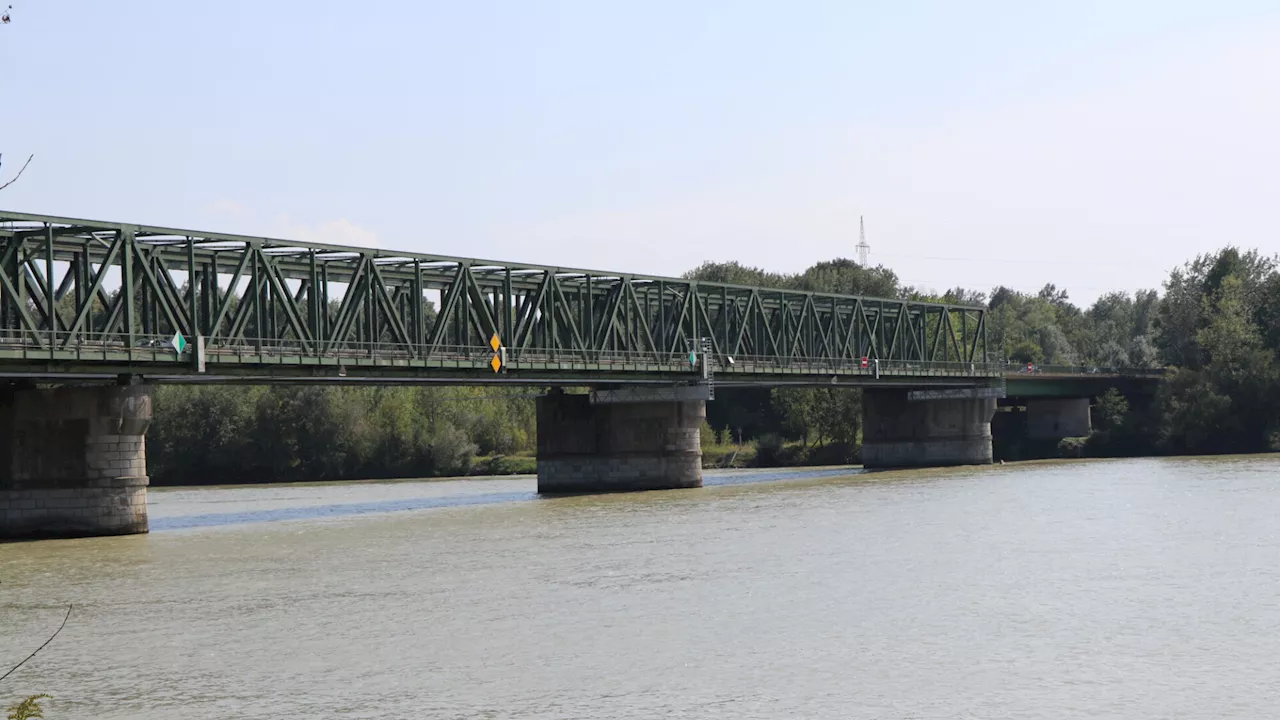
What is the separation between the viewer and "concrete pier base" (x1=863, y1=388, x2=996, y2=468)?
12656 centimetres

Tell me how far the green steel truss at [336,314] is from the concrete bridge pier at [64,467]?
2.08 m

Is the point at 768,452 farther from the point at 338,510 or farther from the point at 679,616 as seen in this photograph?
the point at 679,616

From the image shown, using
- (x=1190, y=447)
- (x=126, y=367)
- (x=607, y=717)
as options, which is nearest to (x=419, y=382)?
(x=126, y=367)

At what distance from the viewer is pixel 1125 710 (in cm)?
2542

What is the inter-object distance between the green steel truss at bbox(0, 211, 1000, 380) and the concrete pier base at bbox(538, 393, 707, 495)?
2.99 m

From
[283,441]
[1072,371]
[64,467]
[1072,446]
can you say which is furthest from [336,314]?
[1072,371]

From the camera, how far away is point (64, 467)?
6278 cm

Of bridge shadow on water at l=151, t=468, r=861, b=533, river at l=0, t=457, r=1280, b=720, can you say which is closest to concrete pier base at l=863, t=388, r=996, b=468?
bridge shadow on water at l=151, t=468, r=861, b=533

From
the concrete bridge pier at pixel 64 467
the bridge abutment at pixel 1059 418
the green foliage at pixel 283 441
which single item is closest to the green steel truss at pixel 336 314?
the concrete bridge pier at pixel 64 467

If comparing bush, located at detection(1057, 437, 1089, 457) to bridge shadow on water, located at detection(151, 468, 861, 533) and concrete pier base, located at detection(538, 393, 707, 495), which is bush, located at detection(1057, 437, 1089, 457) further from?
concrete pier base, located at detection(538, 393, 707, 495)

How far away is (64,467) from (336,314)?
25.0 metres

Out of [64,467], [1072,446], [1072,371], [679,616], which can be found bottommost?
[679,616]

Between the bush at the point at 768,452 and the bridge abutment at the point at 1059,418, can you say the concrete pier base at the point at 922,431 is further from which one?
the bridge abutment at the point at 1059,418

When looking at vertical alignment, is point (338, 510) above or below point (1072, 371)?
below
